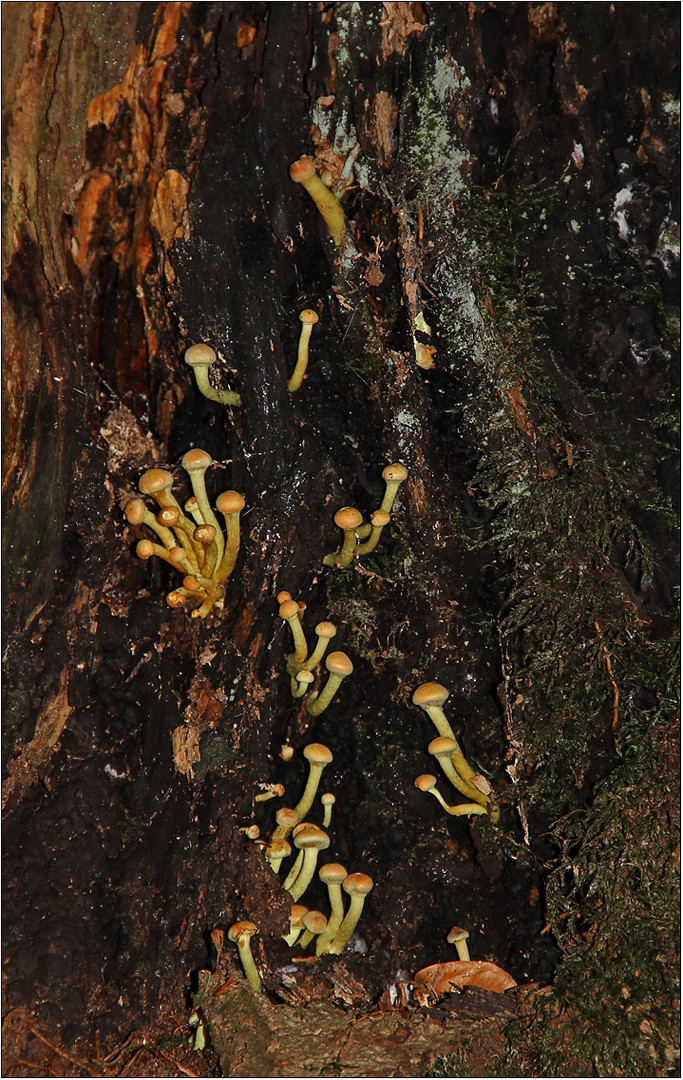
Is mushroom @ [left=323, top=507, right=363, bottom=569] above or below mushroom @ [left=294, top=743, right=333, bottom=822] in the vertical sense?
above

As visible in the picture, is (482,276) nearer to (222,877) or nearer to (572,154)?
(572,154)

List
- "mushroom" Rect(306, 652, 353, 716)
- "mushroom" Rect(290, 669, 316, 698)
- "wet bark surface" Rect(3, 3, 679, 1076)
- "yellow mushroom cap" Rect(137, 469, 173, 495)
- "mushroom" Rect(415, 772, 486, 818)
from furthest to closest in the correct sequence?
"mushroom" Rect(290, 669, 316, 698) → "mushroom" Rect(306, 652, 353, 716) → "mushroom" Rect(415, 772, 486, 818) → "yellow mushroom cap" Rect(137, 469, 173, 495) → "wet bark surface" Rect(3, 3, 679, 1076)

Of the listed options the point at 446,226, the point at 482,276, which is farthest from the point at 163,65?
the point at 482,276

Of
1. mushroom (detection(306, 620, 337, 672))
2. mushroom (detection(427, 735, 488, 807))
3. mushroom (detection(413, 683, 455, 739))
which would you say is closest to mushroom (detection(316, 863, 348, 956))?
mushroom (detection(427, 735, 488, 807))

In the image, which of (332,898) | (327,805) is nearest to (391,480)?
(327,805)

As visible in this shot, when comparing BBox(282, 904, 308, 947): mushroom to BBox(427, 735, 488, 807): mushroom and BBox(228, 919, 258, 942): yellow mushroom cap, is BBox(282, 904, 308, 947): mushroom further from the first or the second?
BBox(427, 735, 488, 807): mushroom

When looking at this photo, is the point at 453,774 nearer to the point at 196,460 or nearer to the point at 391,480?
the point at 391,480
